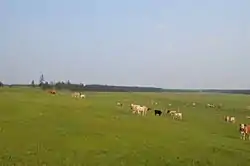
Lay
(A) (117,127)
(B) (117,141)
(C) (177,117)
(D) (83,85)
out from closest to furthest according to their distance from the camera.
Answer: (B) (117,141), (A) (117,127), (C) (177,117), (D) (83,85)

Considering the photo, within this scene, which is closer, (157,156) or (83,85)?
(157,156)

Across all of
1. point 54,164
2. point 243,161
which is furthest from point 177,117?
point 54,164

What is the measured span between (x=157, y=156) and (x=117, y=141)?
4.91 meters

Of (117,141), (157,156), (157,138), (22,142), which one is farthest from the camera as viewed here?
(157,138)

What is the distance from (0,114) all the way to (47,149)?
52.6ft

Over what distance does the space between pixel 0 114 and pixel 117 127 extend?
10.5m

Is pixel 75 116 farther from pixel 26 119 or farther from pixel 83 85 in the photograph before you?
pixel 83 85

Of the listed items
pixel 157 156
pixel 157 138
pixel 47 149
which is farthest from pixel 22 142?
pixel 157 138

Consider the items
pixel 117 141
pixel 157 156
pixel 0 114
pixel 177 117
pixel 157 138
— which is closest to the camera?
pixel 157 156

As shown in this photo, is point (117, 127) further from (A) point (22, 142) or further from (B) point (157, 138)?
(A) point (22, 142)

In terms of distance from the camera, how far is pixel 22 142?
2486cm

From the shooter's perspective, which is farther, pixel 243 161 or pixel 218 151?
pixel 218 151

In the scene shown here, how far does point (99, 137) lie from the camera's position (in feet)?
93.8

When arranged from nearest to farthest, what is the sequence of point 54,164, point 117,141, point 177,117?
point 54,164 → point 117,141 → point 177,117
